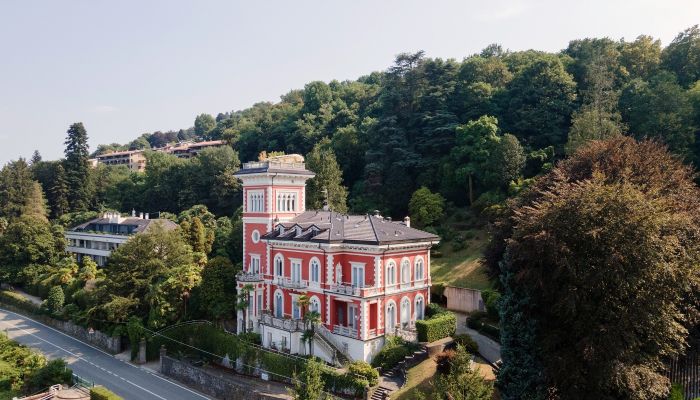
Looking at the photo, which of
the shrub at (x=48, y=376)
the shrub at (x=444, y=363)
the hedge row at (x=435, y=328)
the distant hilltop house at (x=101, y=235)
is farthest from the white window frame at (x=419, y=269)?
the distant hilltop house at (x=101, y=235)

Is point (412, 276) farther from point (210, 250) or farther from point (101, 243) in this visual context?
point (101, 243)

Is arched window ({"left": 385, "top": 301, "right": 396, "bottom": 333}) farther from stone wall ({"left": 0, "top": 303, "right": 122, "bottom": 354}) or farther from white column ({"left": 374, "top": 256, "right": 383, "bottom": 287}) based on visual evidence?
stone wall ({"left": 0, "top": 303, "right": 122, "bottom": 354})

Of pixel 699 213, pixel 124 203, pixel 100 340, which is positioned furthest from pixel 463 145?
pixel 124 203

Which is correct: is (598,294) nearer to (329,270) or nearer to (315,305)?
(329,270)

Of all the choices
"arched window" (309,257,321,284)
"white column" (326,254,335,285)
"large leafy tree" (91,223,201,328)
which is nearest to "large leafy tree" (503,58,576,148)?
"white column" (326,254,335,285)

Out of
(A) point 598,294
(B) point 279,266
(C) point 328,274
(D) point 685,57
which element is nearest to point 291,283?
(B) point 279,266

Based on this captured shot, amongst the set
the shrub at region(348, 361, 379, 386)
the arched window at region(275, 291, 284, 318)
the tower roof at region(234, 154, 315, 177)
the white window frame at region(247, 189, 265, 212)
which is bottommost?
the shrub at region(348, 361, 379, 386)

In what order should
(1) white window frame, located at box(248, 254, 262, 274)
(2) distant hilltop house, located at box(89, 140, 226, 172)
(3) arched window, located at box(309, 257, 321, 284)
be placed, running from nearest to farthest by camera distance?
(3) arched window, located at box(309, 257, 321, 284)
(1) white window frame, located at box(248, 254, 262, 274)
(2) distant hilltop house, located at box(89, 140, 226, 172)
